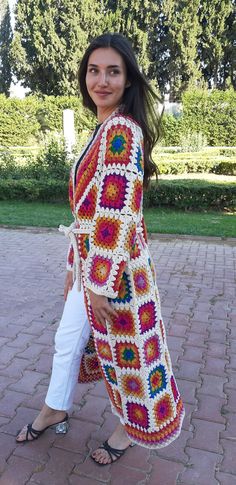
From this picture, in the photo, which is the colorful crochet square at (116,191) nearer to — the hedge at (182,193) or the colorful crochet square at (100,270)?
the colorful crochet square at (100,270)

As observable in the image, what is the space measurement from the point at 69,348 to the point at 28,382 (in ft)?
3.29

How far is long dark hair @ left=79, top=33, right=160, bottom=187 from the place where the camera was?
1.56 m

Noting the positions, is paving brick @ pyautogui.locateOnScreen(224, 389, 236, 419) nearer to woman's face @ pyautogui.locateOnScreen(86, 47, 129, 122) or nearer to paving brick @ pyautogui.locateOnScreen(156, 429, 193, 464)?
paving brick @ pyautogui.locateOnScreen(156, 429, 193, 464)

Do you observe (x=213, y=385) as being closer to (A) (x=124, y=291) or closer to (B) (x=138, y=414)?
(B) (x=138, y=414)

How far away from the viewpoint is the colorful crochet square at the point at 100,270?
1457mm

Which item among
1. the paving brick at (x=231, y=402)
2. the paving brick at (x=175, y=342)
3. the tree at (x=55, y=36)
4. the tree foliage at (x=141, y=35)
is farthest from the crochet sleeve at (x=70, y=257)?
the tree foliage at (x=141, y=35)

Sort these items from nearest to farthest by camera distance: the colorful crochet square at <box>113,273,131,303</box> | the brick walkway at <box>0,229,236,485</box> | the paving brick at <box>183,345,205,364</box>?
1. the colorful crochet square at <box>113,273,131,303</box>
2. the brick walkway at <box>0,229,236,485</box>
3. the paving brick at <box>183,345,205,364</box>

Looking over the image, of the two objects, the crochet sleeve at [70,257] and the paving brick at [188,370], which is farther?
the paving brick at [188,370]

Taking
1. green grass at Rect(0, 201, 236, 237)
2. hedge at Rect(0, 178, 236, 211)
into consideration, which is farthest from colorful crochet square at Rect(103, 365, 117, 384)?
hedge at Rect(0, 178, 236, 211)

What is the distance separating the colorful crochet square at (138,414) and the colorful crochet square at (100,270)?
58 cm

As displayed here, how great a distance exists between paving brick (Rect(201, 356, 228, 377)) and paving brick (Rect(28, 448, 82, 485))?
118cm

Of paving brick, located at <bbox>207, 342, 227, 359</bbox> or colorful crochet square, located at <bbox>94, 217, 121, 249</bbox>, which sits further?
paving brick, located at <bbox>207, 342, 227, 359</bbox>

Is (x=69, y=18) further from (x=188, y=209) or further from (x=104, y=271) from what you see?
(x=104, y=271)

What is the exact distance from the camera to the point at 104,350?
167 centimetres
